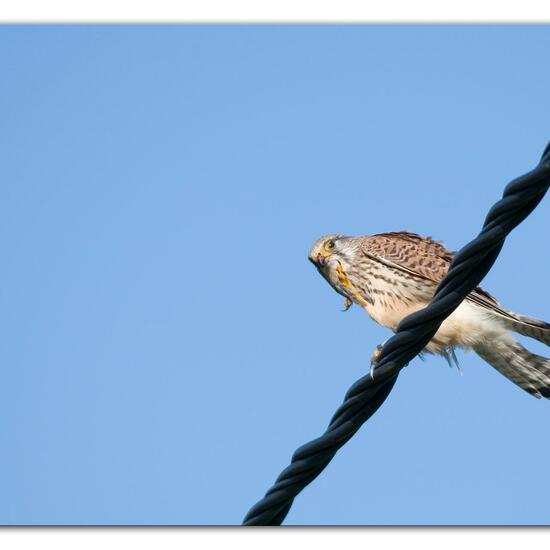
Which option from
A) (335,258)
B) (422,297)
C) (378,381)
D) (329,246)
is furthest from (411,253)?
(378,381)

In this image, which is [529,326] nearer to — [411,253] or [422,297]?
[422,297]

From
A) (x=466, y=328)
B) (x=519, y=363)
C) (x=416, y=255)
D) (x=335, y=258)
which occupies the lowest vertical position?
(x=519, y=363)

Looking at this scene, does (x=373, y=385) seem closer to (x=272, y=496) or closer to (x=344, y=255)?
(x=272, y=496)

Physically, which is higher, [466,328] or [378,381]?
[466,328]

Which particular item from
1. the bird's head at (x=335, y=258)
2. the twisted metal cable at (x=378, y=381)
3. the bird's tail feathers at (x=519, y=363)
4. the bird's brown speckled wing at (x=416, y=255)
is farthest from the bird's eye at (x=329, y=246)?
the twisted metal cable at (x=378, y=381)

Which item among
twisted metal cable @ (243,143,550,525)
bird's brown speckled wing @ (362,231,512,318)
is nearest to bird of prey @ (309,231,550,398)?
bird's brown speckled wing @ (362,231,512,318)

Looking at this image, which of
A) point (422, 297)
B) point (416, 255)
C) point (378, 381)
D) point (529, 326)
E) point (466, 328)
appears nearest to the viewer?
point (378, 381)

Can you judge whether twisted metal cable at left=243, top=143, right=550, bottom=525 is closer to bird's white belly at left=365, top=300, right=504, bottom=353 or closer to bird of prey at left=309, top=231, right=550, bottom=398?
bird of prey at left=309, top=231, right=550, bottom=398

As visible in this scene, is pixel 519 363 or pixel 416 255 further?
pixel 416 255

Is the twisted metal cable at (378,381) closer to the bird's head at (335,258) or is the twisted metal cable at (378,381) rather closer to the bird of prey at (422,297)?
the bird of prey at (422,297)
